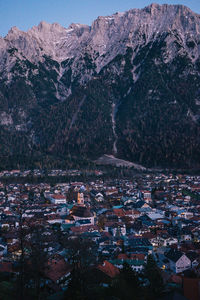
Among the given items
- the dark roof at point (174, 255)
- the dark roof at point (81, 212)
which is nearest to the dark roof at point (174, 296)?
the dark roof at point (174, 255)

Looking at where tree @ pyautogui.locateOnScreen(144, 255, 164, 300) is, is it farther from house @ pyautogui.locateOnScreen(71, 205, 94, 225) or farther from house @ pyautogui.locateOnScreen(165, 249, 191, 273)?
house @ pyautogui.locateOnScreen(71, 205, 94, 225)

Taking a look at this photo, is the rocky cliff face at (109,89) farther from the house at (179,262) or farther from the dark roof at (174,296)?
the dark roof at (174,296)

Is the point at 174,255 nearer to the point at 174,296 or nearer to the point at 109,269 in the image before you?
the point at 109,269

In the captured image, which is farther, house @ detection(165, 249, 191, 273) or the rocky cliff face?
the rocky cliff face

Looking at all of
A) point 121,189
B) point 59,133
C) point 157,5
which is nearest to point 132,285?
point 121,189

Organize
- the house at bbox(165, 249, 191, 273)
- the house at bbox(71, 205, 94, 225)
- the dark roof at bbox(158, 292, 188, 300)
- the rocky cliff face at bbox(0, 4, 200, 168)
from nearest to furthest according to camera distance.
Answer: the dark roof at bbox(158, 292, 188, 300)
the house at bbox(165, 249, 191, 273)
the house at bbox(71, 205, 94, 225)
the rocky cliff face at bbox(0, 4, 200, 168)

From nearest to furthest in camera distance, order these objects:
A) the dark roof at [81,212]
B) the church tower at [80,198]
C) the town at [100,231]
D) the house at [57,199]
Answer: the town at [100,231] → the dark roof at [81,212] → the house at [57,199] → the church tower at [80,198]

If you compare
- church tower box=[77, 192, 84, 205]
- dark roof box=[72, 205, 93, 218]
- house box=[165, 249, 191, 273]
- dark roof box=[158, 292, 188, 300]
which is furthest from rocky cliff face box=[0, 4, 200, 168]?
dark roof box=[158, 292, 188, 300]
